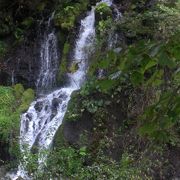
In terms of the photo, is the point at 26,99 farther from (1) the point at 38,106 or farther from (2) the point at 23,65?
(2) the point at 23,65

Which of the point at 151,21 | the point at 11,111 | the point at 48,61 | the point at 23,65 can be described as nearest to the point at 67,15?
the point at 48,61

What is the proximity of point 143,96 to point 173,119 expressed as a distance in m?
7.08

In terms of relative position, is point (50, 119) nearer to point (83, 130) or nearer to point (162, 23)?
point (83, 130)

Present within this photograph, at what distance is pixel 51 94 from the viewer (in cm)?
1007

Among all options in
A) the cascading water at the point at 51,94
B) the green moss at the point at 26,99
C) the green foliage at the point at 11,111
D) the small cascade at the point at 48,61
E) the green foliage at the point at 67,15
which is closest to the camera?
the green foliage at the point at 11,111

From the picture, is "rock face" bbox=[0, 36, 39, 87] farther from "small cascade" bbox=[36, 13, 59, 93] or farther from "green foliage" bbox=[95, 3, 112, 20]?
"green foliage" bbox=[95, 3, 112, 20]

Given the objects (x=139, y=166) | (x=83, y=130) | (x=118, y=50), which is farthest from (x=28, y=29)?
(x=118, y=50)

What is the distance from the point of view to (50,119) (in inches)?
364

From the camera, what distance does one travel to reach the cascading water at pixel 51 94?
350 inches

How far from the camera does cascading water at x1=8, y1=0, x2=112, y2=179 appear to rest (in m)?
8.88

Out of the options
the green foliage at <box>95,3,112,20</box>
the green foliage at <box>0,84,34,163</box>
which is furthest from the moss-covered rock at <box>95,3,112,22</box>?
the green foliage at <box>0,84,34,163</box>

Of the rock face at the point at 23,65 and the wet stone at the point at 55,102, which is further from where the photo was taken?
the rock face at the point at 23,65

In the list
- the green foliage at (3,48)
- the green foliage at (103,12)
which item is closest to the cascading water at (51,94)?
the green foliage at (103,12)

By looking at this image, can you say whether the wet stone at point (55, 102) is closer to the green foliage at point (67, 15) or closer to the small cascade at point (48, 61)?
the small cascade at point (48, 61)
